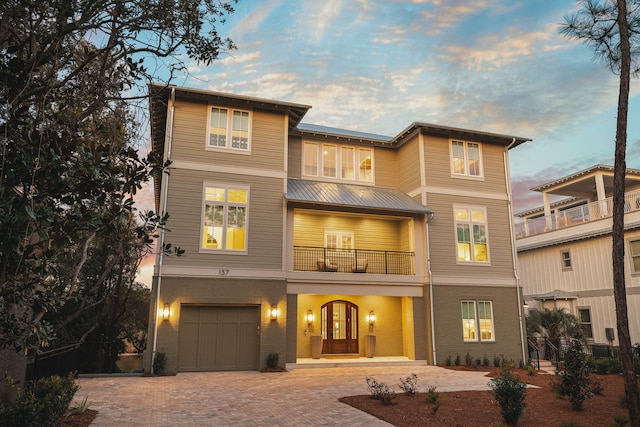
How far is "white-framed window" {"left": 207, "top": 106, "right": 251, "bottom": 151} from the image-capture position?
15.2m

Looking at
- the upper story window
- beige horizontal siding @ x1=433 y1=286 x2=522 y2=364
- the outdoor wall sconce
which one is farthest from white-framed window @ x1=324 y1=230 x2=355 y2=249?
beige horizontal siding @ x1=433 y1=286 x2=522 y2=364

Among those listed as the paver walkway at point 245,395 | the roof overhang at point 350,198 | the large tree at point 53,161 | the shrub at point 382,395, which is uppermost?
the roof overhang at point 350,198

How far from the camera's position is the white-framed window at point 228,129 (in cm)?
1517

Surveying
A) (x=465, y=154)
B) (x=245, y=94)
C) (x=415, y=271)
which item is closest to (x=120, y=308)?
(x=245, y=94)

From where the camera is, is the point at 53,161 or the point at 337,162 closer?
the point at 53,161

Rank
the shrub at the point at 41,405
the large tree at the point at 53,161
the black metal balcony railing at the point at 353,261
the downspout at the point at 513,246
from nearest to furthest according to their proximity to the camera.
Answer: the large tree at the point at 53,161 → the shrub at the point at 41,405 → the black metal balcony railing at the point at 353,261 → the downspout at the point at 513,246

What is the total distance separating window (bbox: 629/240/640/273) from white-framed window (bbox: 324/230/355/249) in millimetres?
12459

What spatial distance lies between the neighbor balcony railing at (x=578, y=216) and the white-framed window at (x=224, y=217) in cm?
1708

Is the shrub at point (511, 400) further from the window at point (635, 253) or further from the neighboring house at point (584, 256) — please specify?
the window at point (635, 253)

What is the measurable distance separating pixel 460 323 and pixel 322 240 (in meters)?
6.19

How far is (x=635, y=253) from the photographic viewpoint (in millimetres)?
19094

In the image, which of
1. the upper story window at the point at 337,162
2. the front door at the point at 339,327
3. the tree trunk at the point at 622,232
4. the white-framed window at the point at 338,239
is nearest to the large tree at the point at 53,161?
the tree trunk at the point at 622,232

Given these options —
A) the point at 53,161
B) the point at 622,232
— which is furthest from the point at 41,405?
the point at 622,232

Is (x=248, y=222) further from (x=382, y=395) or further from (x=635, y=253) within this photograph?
(x=635, y=253)
